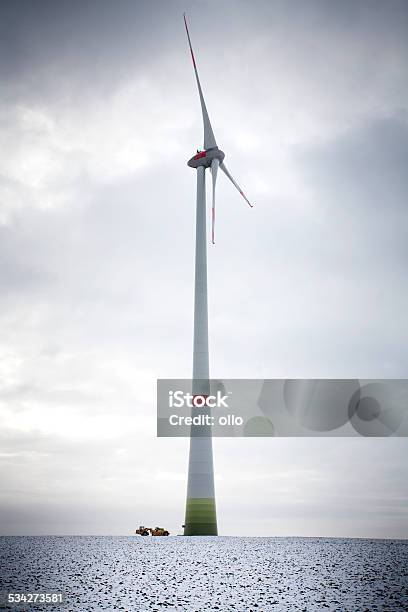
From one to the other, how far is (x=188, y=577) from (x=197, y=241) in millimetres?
46516

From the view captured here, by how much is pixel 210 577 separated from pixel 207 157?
58788 millimetres

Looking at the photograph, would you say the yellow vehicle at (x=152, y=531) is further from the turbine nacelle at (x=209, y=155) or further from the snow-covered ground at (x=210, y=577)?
the turbine nacelle at (x=209, y=155)

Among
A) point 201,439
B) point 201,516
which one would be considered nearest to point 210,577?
point 201,516

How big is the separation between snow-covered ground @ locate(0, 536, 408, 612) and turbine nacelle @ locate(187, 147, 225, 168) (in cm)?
5023

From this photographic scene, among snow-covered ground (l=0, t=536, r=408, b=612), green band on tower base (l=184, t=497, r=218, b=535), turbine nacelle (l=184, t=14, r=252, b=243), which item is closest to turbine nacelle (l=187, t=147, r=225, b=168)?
turbine nacelle (l=184, t=14, r=252, b=243)

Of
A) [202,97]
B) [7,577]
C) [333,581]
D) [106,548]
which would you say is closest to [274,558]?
[333,581]

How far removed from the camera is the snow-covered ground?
26250 mm

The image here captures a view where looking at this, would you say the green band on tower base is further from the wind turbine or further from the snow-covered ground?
the snow-covered ground

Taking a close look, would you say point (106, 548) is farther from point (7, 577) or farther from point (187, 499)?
point (7, 577)

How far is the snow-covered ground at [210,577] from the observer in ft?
86.1

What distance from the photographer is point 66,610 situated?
80.7 feet

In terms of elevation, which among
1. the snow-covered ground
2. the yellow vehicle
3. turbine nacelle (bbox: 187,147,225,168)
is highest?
turbine nacelle (bbox: 187,147,225,168)

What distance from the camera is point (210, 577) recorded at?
33.0 m

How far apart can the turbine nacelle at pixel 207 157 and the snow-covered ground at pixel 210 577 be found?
50.2 metres
